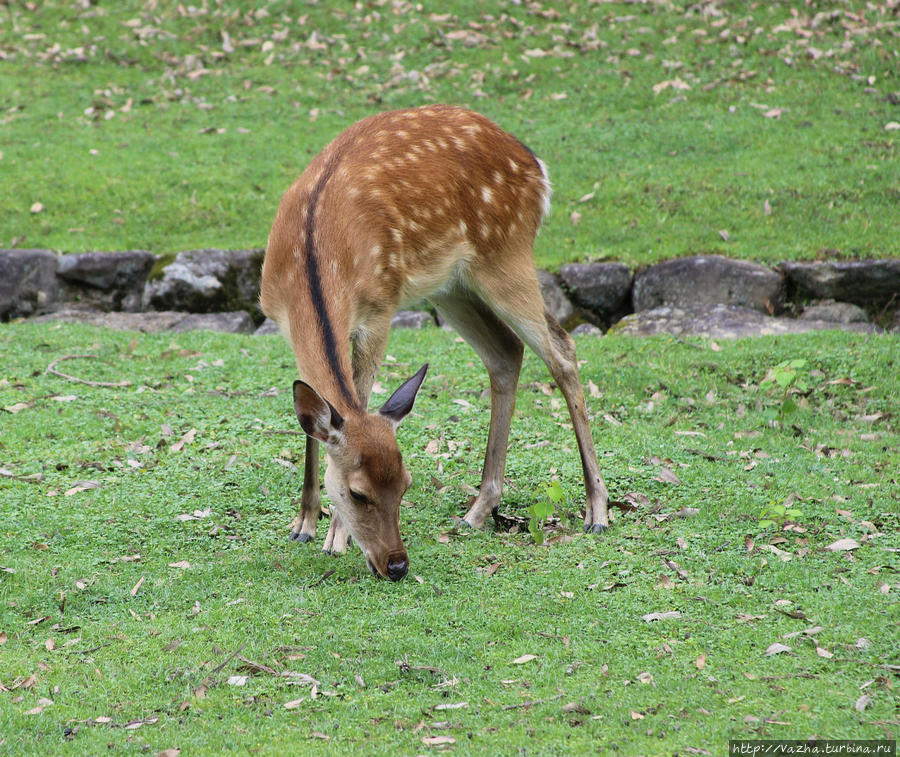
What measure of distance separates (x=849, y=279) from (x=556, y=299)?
263 centimetres

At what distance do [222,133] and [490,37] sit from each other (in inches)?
158

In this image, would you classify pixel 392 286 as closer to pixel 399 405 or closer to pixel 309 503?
pixel 399 405

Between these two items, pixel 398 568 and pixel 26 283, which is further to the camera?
pixel 26 283

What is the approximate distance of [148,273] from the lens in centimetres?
1070

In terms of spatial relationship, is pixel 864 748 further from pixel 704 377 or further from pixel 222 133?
pixel 222 133

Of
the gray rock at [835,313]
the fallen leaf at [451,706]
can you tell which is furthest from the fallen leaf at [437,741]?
the gray rock at [835,313]

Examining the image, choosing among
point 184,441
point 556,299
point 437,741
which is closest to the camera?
point 437,741

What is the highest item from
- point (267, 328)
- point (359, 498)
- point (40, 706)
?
point (359, 498)

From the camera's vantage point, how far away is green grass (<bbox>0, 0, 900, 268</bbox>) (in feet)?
35.7

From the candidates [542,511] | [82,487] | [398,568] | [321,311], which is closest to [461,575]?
[398,568]

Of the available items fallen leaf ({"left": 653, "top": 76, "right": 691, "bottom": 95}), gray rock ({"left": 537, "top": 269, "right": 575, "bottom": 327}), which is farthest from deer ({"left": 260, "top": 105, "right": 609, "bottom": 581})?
A: fallen leaf ({"left": 653, "top": 76, "right": 691, "bottom": 95})

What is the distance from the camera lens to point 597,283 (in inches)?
397

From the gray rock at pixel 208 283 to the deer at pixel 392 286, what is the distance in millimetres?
4466

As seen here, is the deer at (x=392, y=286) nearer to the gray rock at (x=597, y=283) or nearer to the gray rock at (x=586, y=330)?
the gray rock at (x=586, y=330)
